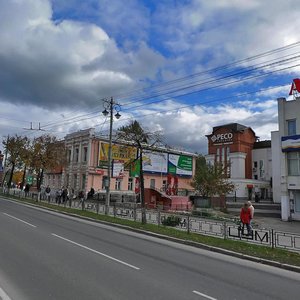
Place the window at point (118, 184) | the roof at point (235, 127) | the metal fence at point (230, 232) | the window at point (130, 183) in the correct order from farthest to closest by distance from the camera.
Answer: the roof at point (235, 127)
the window at point (130, 183)
the window at point (118, 184)
the metal fence at point (230, 232)

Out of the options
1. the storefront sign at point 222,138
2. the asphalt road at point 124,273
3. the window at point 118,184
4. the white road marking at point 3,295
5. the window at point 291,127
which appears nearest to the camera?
the white road marking at point 3,295

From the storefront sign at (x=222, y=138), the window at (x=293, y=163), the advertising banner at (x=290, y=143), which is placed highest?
the storefront sign at (x=222, y=138)

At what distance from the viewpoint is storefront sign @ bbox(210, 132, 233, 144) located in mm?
72312

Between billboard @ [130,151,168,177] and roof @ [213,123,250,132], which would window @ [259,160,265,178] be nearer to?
roof @ [213,123,250,132]

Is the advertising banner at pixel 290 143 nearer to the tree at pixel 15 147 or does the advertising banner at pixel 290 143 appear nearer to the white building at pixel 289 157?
the white building at pixel 289 157

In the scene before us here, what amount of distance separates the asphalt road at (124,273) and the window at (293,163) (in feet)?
70.5

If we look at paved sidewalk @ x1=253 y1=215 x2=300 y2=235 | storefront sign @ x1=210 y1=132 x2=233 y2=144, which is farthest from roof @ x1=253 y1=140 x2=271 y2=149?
paved sidewalk @ x1=253 y1=215 x2=300 y2=235

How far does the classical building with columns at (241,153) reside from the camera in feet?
231

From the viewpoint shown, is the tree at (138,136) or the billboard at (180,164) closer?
the tree at (138,136)

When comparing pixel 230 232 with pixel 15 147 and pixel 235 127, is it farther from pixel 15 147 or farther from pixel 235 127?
pixel 235 127

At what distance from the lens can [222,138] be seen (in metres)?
73.6

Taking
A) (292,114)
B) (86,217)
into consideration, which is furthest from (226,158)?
(86,217)

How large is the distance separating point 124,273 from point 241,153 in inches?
2558

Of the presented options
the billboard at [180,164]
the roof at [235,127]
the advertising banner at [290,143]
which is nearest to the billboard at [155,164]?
the billboard at [180,164]
